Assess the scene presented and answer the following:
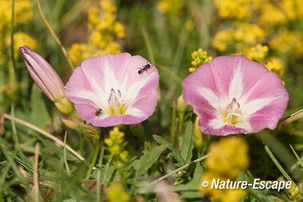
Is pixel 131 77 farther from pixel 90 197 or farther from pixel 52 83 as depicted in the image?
pixel 90 197

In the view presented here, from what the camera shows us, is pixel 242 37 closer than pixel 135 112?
No

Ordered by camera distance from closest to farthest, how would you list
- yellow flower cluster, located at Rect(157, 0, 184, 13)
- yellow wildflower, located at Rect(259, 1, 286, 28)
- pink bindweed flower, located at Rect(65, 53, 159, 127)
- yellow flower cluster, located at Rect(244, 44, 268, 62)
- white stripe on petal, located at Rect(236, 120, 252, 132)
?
white stripe on petal, located at Rect(236, 120, 252, 132)
pink bindweed flower, located at Rect(65, 53, 159, 127)
yellow flower cluster, located at Rect(244, 44, 268, 62)
yellow wildflower, located at Rect(259, 1, 286, 28)
yellow flower cluster, located at Rect(157, 0, 184, 13)

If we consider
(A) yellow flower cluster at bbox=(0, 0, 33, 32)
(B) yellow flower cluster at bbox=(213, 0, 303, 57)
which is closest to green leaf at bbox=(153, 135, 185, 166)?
(B) yellow flower cluster at bbox=(213, 0, 303, 57)

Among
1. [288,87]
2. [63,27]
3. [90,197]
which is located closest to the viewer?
[90,197]

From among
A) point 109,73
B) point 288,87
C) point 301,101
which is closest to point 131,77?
point 109,73

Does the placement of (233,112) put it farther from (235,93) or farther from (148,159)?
(148,159)

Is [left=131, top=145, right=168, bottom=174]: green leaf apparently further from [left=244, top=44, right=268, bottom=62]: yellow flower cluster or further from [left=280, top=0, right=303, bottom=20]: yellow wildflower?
[left=280, top=0, right=303, bottom=20]: yellow wildflower

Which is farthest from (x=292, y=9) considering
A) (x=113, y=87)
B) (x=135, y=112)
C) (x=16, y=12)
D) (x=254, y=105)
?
(x=16, y=12)
